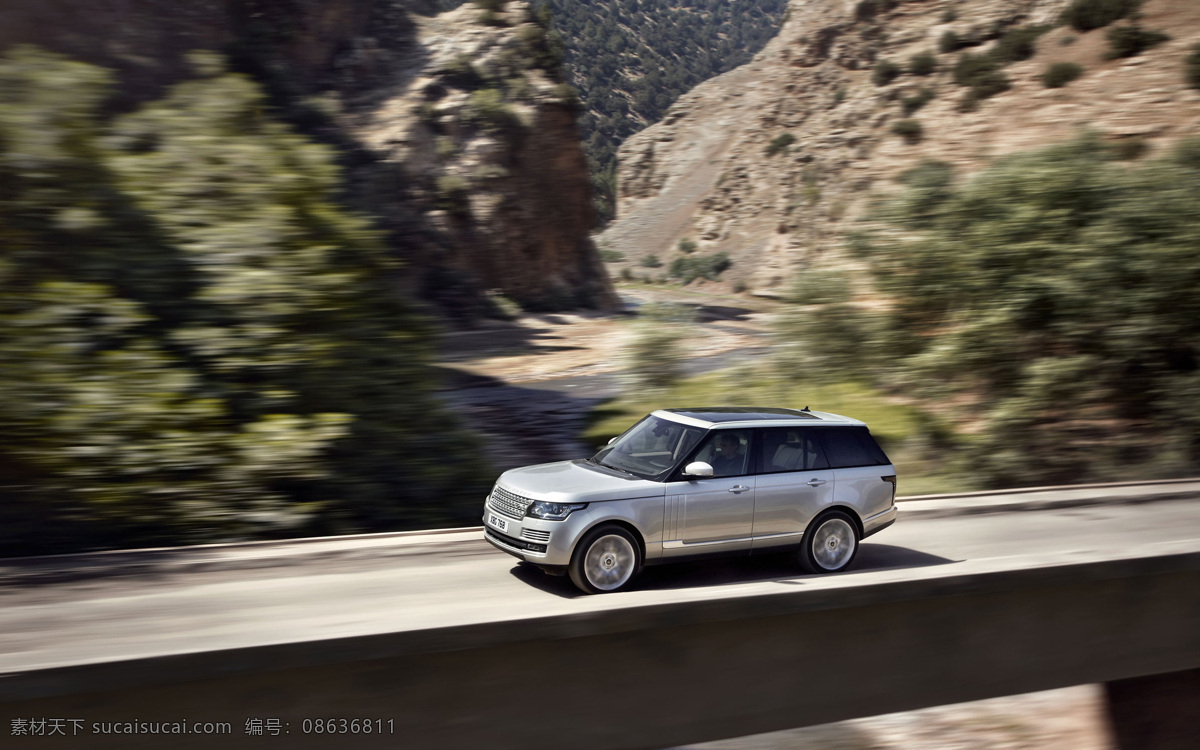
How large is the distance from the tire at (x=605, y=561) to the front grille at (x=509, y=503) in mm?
535

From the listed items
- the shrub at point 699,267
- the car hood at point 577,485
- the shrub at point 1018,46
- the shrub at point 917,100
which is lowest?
the car hood at point 577,485

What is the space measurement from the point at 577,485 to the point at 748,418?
1778mm

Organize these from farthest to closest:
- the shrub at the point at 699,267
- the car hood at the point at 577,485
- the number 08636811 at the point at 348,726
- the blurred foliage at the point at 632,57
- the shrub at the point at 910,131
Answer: the blurred foliage at the point at 632,57, the shrub at the point at 699,267, the shrub at the point at 910,131, the car hood at the point at 577,485, the number 08636811 at the point at 348,726

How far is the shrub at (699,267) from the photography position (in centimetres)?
6838

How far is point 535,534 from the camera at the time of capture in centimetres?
706

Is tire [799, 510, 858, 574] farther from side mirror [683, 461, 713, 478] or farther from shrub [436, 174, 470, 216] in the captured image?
shrub [436, 174, 470, 216]

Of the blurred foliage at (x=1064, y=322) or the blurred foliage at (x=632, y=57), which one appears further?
the blurred foliage at (x=632, y=57)

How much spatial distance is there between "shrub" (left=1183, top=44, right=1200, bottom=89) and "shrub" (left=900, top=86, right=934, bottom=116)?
14280 millimetres

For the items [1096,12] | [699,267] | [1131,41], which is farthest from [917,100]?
[699,267]

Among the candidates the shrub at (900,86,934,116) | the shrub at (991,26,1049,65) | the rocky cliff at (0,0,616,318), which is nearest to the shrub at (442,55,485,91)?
the rocky cliff at (0,0,616,318)

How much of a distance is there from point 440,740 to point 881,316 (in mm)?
13307

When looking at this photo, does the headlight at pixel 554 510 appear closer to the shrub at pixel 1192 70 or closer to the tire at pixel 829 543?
the tire at pixel 829 543

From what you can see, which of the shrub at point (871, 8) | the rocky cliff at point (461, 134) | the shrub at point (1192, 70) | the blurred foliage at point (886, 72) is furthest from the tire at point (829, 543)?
the shrub at point (871, 8)

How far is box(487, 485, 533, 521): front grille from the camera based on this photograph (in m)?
7.22
